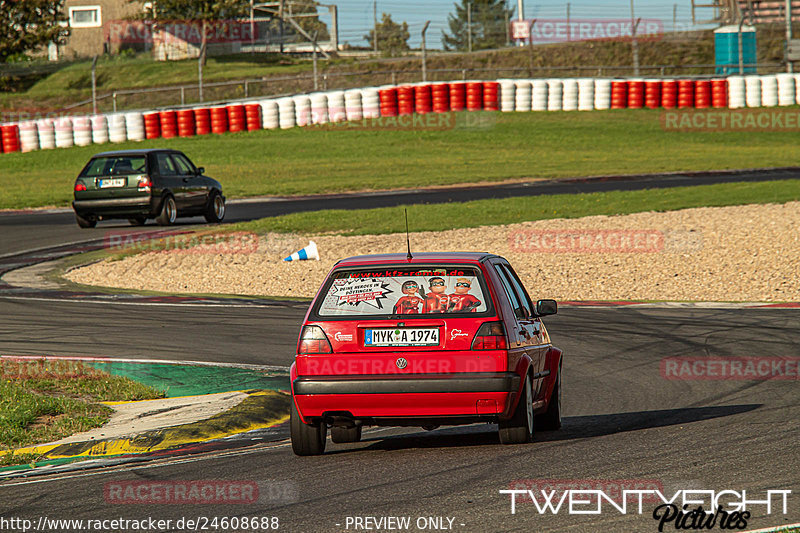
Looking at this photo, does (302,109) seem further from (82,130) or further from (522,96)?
(522,96)

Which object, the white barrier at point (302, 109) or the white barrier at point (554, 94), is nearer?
the white barrier at point (302, 109)

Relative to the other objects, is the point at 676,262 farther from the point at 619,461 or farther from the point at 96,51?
the point at 96,51

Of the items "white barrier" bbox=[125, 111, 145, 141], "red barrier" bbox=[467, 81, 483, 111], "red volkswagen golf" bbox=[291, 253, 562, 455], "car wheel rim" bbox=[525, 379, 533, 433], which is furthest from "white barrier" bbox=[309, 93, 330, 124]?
"car wheel rim" bbox=[525, 379, 533, 433]

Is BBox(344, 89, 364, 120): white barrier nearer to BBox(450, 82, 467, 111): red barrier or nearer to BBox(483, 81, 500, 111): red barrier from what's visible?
BBox(450, 82, 467, 111): red barrier

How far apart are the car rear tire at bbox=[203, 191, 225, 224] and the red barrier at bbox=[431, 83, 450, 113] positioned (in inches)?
713

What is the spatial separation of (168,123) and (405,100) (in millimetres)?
8702

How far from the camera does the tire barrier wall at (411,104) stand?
4059cm

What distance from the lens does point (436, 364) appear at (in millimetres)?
6906

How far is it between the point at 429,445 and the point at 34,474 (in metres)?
2.51

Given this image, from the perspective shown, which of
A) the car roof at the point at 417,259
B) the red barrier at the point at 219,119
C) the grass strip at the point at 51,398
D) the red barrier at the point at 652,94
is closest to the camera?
the car roof at the point at 417,259

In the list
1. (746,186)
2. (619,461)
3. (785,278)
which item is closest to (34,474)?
(619,461)

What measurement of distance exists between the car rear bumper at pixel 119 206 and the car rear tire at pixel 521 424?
16.9 m

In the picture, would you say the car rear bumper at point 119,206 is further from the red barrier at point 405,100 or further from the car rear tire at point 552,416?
the red barrier at point 405,100

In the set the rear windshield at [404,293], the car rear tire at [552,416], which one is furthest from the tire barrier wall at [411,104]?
the rear windshield at [404,293]
